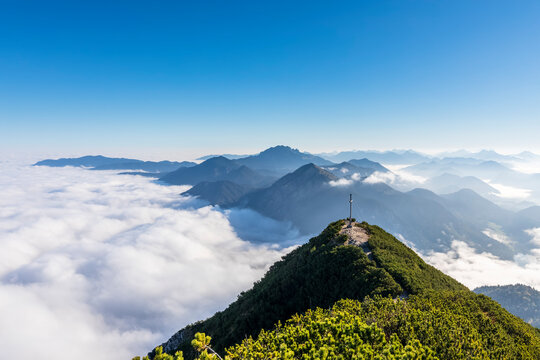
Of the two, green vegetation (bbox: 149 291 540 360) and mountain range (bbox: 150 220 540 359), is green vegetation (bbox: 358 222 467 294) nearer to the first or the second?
mountain range (bbox: 150 220 540 359)

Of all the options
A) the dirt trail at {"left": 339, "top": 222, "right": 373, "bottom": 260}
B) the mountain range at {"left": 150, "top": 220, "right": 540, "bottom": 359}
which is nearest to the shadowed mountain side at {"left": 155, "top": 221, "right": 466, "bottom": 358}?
the mountain range at {"left": 150, "top": 220, "right": 540, "bottom": 359}

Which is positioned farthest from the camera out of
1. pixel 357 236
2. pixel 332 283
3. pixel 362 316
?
pixel 357 236

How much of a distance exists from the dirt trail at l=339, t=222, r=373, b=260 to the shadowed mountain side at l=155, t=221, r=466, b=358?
800 mm

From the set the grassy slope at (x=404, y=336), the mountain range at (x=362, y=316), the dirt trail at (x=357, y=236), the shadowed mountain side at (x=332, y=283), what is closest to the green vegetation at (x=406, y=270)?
the shadowed mountain side at (x=332, y=283)

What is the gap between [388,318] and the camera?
1928 centimetres

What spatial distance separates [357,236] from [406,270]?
1726 cm

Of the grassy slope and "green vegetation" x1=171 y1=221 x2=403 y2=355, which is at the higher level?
the grassy slope

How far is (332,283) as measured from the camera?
45.8m

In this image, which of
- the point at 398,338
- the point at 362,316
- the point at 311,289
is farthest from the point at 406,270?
the point at 398,338

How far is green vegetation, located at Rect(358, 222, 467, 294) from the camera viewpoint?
125 ft

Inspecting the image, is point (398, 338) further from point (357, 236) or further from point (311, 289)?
point (357, 236)

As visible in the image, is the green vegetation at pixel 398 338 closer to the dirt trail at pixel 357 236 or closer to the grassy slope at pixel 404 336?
the grassy slope at pixel 404 336

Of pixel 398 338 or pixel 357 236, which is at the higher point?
pixel 398 338

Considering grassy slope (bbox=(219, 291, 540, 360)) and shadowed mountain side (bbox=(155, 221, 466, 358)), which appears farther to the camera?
shadowed mountain side (bbox=(155, 221, 466, 358))
